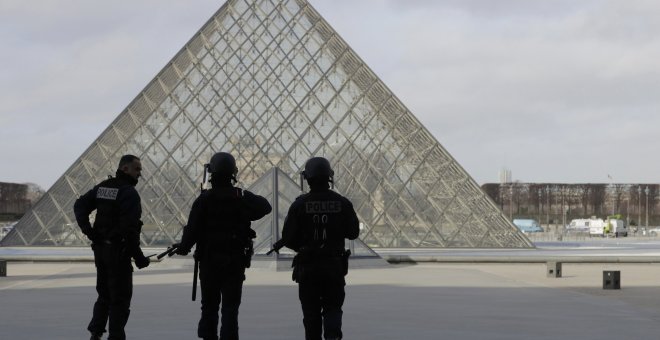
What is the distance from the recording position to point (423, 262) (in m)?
28.1

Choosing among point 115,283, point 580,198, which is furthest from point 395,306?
A: point 580,198

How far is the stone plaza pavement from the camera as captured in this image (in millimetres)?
10758

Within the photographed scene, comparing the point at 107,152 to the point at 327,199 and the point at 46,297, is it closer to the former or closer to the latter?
the point at 46,297

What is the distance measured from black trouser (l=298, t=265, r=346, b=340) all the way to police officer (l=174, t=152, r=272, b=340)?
587 millimetres

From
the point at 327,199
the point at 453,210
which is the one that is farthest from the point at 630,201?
the point at 327,199

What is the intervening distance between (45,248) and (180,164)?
218 inches

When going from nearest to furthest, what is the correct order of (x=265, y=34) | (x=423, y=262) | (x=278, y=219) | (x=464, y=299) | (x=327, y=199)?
1. (x=327, y=199)
2. (x=464, y=299)
3. (x=278, y=219)
4. (x=423, y=262)
5. (x=265, y=34)

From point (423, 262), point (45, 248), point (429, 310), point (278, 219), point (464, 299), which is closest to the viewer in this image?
point (429, 310)

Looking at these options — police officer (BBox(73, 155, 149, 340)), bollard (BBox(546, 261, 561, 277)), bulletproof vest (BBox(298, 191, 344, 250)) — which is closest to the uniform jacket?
police officer (BBox(73, 155, 149, 340))

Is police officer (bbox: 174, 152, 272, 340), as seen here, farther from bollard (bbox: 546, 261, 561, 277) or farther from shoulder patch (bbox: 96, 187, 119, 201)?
bollard (bbox: 546, 261, 561, 277)

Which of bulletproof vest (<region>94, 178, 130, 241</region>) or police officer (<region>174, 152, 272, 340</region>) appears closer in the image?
police officer (<region>174, 152, 272, 340</region>)

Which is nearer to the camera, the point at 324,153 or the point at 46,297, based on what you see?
the point at 46,297

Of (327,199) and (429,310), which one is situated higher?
(327,199)

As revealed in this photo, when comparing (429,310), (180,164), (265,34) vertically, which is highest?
(265,34)
